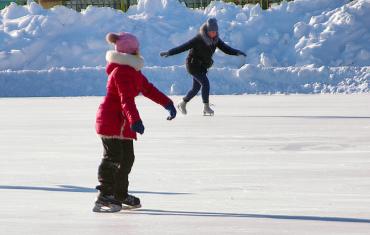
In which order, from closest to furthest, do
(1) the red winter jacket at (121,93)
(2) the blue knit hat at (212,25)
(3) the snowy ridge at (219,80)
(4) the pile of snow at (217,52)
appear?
(1) the red winter jacket at (121,93)
(2) the blue knit hat at (212,25)
(3) the snowy ridge at (219,80)
(4) the pile of snow at (217,52)

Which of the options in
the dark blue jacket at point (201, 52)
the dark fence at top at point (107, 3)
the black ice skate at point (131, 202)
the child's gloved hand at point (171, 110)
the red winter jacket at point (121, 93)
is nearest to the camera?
the red winter jacket at point (121, 93)

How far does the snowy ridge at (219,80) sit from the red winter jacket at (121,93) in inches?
631

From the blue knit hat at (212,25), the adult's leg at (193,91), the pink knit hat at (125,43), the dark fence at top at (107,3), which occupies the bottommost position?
the dark fence at top at (107,3)

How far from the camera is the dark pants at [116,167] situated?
653 cm

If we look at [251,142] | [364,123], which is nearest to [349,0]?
[364,123]

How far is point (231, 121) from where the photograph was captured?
46.5 feet

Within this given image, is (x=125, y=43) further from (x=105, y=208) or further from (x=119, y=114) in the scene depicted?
(x=105, y=208)

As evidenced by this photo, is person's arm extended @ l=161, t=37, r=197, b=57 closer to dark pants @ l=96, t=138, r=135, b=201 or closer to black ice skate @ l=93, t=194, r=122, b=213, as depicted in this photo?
dark pants @ l=96, t=138, r=135, b=201

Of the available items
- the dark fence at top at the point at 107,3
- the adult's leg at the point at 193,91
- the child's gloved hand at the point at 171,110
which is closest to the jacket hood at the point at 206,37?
the adult's leg at the point at 193,91

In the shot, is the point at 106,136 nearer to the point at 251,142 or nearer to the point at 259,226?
the point at 259,226

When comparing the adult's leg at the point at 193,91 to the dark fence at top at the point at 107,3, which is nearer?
the adult's leg at the point at 193,91

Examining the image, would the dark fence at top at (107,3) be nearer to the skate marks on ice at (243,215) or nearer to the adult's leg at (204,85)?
the adult's leg at (204,85)

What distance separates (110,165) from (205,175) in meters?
1.74

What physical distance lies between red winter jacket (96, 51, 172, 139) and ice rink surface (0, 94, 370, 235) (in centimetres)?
48
